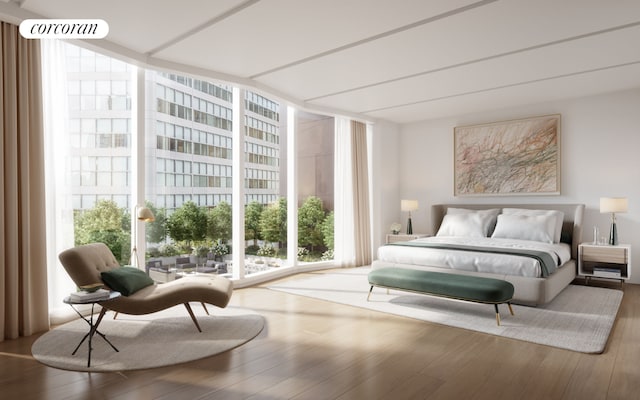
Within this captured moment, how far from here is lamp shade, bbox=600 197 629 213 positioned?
518cm

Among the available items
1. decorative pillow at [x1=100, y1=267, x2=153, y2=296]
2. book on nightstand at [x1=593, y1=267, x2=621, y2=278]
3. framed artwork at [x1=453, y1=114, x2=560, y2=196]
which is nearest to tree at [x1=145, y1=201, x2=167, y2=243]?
decorative pillow at [x1=100, y1=267, x2=153, y2=296]

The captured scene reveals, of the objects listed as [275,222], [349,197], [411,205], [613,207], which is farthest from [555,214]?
[275,222]

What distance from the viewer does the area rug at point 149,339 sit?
2898mm

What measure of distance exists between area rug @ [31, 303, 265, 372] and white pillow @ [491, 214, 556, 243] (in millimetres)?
3782

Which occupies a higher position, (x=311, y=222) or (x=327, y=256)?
(x=311, y=222)

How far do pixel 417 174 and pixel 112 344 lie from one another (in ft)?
19.3

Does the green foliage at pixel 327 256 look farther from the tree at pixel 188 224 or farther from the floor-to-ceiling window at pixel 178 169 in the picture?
the tree at pixel 188 224

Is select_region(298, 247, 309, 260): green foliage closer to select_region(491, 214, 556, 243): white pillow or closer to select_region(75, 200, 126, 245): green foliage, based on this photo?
select_region(491, 214, 556, 243): white pillow

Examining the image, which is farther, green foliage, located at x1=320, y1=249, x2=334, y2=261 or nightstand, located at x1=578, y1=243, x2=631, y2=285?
green foliage, located at x1=320, y1=249, x2=334, y2=261

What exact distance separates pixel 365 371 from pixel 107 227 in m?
3.12

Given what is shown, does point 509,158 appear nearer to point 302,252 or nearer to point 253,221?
point 302,252

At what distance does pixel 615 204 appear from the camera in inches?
205

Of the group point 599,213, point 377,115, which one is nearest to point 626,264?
point 599,213

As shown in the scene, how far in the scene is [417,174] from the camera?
7.70 metres
